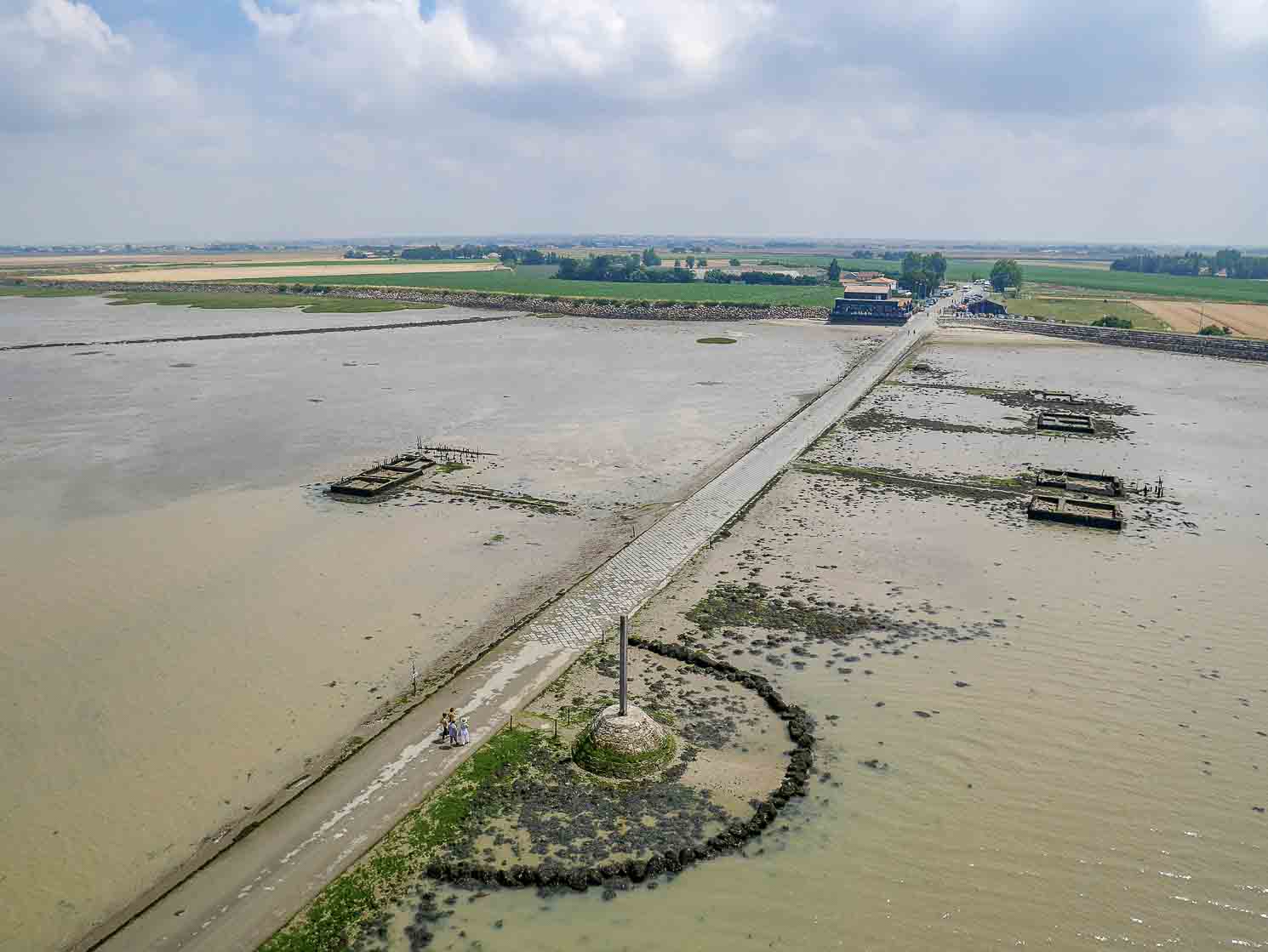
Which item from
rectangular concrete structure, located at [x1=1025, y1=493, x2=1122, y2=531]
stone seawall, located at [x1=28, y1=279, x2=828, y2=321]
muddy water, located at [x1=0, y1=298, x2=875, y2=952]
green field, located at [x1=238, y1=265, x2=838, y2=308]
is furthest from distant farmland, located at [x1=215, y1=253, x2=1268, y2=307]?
rectangular concrete structure, located at [x1=1025, y1=493, x2=1122, y2=531]

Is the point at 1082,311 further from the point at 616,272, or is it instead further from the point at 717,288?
the point at 616,272

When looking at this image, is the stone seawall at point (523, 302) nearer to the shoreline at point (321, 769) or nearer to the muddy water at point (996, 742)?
the muddy water at point (996, 742)

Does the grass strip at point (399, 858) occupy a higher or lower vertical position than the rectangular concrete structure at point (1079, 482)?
lower

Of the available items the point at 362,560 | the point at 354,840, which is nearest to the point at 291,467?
the point at 362,560

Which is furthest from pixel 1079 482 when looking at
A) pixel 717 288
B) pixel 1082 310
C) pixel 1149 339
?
pixel 717 288

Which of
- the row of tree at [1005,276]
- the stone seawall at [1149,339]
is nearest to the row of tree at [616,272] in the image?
the row of tree at [1005,276]

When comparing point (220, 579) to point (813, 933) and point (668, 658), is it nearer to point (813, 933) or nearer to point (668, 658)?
point (668, 658)
